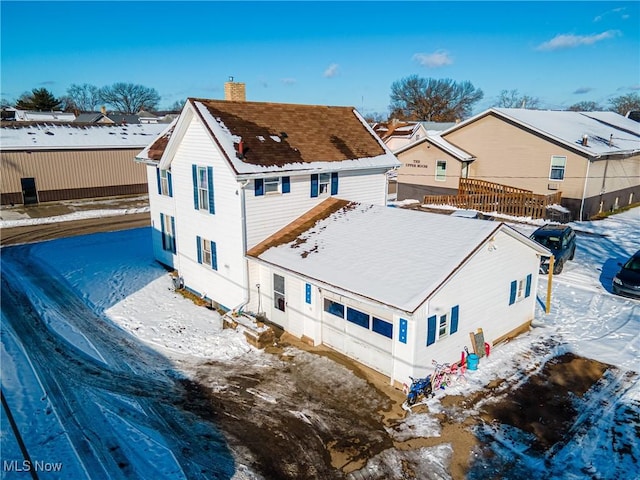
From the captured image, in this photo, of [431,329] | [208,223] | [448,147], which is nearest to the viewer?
[431,329]

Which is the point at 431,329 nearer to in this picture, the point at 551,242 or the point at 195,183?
the point at 195,183

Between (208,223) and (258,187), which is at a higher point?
(258,187)

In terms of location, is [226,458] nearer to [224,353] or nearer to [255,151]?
[224,353]

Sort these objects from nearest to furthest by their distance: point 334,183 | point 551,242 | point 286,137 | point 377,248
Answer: point 377,248 < point 286,137 < point 334,183 < point 551,242

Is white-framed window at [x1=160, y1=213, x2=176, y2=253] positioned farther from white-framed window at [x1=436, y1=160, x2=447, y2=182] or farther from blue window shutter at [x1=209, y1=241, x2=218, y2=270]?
white-framed window at [x1=436, y1=160, x2=447, y2=182]

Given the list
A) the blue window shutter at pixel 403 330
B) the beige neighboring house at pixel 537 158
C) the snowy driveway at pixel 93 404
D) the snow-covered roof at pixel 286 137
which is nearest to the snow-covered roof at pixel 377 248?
the blue window shutter at pixel 403 330

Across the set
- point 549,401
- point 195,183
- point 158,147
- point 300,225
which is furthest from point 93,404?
point 158,147

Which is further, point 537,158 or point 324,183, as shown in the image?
point 537,158
